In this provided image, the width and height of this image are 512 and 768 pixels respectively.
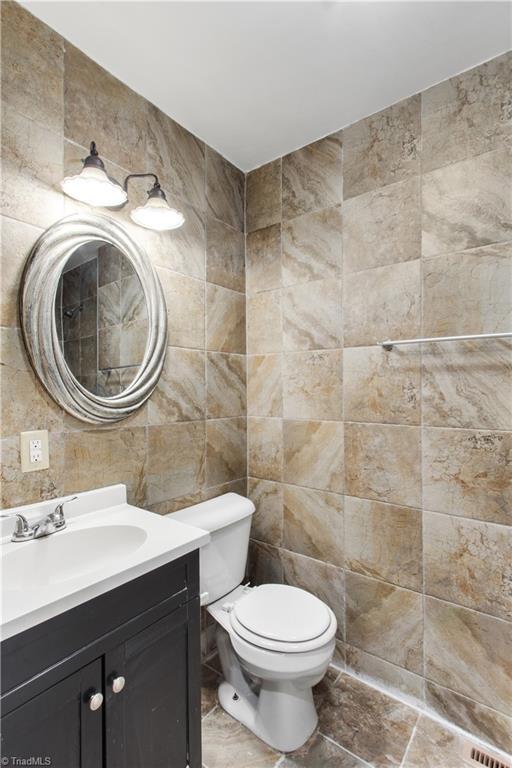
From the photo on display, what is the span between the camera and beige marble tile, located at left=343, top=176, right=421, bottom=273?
4.99ft

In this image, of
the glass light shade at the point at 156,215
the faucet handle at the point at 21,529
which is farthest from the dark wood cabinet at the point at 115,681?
the glass light shade at the point at 156,215

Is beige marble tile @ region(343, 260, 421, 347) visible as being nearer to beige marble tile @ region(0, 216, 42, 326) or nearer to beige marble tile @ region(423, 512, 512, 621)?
beige marble tile @ region(423, 512, 512, 621)

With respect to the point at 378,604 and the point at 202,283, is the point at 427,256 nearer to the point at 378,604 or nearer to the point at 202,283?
the point at 202,283

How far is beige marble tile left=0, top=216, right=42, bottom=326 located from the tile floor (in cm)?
167

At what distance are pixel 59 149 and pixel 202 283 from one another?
0.74m

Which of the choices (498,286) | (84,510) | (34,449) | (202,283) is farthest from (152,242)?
(498,286)

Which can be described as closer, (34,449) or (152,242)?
(34,449)

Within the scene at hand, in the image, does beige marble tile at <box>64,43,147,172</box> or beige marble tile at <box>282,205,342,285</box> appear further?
beige marble tile at <box>282,205,342,285</box>

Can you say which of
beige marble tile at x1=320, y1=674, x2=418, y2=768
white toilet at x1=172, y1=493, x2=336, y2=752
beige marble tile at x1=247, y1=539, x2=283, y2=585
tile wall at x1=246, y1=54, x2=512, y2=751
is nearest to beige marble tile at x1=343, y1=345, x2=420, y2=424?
tile wall at x1=246, y1=54, x2=512, y2=751

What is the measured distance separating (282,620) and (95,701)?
0.74m

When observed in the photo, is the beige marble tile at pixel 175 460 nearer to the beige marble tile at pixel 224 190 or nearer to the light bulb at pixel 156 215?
the light bulb at pixel 156 215

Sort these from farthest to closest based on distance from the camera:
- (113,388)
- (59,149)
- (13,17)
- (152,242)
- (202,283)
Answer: (202,283)
(152,242)
(113,388)
(59,149)
(13,17)

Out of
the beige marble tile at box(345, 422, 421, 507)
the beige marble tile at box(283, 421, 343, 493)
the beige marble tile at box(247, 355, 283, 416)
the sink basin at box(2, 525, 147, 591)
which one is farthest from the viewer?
the beige marble tile at box(247, 355, 283, 416)

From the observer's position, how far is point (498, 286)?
1.34 meters
